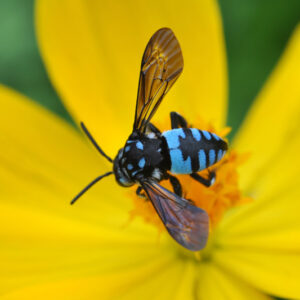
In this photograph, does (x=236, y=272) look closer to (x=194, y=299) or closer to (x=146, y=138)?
(x=194, y=299)

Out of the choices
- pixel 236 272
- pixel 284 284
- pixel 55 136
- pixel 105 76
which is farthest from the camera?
pixel 105 76

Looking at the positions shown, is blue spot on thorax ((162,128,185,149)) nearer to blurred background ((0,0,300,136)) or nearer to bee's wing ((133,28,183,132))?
bee's wing ((133,28,183,132))

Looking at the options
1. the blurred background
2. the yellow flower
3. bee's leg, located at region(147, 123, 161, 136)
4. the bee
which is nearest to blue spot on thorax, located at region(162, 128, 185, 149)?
the bee

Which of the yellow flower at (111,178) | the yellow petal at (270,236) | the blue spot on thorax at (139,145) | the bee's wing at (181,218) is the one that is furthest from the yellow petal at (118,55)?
the bee's wing at (181,218)

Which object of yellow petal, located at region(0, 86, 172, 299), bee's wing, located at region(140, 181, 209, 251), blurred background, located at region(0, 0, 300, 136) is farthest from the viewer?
blurred background, located at region(0, 0, 300, 136)

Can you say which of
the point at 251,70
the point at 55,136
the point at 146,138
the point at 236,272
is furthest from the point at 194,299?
the point at 251,70

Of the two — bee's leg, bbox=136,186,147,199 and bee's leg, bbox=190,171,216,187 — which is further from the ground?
bee's leg, bbox=136,186,147,199

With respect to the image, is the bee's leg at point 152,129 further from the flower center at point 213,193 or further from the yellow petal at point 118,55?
the yellow petal at point 118,55
